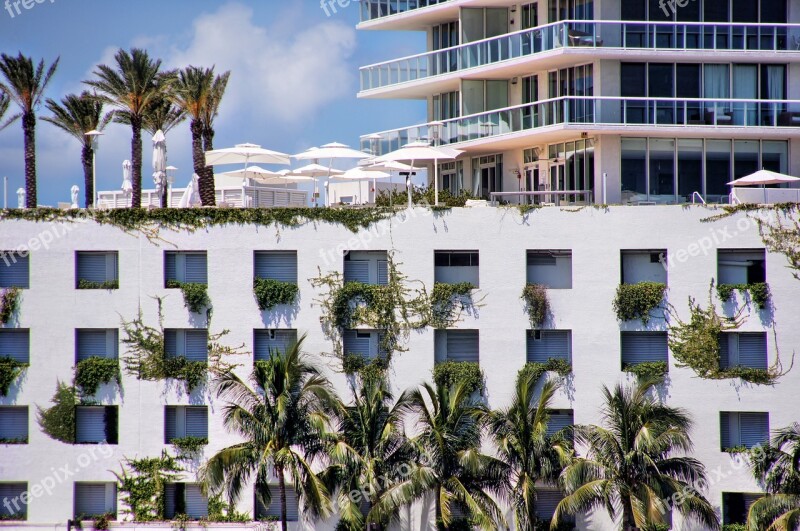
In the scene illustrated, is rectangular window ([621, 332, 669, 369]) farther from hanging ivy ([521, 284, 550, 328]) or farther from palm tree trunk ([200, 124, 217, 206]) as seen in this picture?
palm tree trunk ([200, 124, 217, 206])

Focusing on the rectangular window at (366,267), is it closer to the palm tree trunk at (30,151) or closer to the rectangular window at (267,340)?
the rectangular window at (267,340)

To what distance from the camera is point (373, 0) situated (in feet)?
203

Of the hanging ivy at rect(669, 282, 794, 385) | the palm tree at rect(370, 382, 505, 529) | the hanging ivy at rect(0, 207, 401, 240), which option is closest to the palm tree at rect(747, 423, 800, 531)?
the hanging ivy at rect(669, 282, 794, 385)

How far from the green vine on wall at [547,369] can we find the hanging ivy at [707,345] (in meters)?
3.81

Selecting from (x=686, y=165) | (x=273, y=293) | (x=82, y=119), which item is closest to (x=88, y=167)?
(x=82, y=119)

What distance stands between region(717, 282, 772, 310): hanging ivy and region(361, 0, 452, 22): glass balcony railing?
64.9 feet

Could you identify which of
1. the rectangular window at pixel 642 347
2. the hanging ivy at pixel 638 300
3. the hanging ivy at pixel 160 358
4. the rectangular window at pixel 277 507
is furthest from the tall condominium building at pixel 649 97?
the rectangular window at pixel 277 507

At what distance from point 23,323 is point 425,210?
1564 centimetres

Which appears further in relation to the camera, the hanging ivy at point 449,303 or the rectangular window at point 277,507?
the hanging ivy at point 449,303

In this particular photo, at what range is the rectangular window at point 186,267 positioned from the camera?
5078 centimetres

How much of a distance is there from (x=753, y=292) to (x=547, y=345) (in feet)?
24.7

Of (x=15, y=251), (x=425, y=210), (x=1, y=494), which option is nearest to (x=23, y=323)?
(x=15, y=251)

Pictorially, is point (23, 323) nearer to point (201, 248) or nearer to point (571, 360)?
point (201, 248)

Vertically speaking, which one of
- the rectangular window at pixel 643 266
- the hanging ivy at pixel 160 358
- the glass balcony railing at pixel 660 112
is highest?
the glass balcony railing at pixel 660 112
